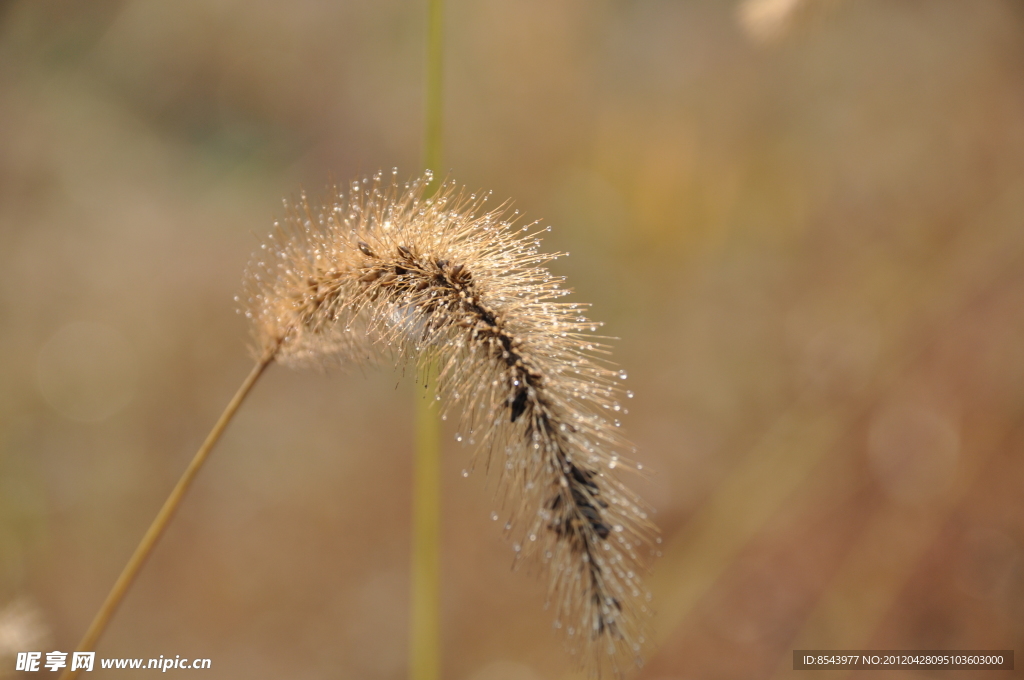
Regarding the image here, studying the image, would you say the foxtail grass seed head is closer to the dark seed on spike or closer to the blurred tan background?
the dark seed on spike

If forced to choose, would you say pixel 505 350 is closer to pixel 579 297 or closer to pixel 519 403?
pixel 519 403

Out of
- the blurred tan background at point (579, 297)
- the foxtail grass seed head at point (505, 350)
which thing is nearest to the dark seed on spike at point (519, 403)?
the foxtail grass seed head at point (505, 350)

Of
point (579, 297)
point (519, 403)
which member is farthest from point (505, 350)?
point (579, 297)

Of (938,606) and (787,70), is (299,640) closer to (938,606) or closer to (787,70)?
(938,606)

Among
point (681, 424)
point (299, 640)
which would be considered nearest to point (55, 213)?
point (299, 640)

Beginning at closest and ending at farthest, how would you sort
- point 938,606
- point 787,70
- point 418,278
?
point 418,278
point 938,606
point 787,70

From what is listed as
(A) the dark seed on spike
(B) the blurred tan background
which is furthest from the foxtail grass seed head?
(B) the blurred tan background
